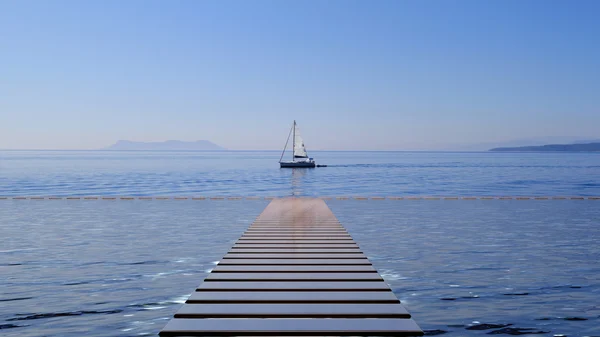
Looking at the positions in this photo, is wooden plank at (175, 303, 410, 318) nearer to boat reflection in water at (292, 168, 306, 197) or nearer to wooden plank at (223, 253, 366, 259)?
wooden plank at (223, 253, 366, 259)

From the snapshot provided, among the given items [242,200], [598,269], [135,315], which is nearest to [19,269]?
[135,315]

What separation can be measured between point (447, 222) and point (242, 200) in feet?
37.3

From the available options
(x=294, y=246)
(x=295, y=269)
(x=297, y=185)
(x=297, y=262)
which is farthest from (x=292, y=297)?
(x=297, y=185)

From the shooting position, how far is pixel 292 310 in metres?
6.60

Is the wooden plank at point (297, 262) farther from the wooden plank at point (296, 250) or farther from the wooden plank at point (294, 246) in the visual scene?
the wooden plank at point (294, 246)

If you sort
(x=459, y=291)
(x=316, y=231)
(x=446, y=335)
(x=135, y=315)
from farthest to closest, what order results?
1. (x=316, y=231)
2. (x=459, y=291)
3. (x=135, y=315)
4. (x=446, y=335)

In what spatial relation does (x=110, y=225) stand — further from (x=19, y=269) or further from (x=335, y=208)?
(x=335, y=208)

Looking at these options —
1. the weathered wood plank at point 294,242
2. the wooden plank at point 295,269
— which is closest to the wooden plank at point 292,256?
the wooden plank at point 295,269

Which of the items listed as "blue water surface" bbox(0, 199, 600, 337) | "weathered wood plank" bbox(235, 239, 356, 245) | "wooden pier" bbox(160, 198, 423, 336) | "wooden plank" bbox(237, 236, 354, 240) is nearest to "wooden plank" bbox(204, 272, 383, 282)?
"wooden pier" bbox(160, 198, 423, 336)

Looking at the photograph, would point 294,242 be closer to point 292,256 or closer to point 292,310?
point 292,256

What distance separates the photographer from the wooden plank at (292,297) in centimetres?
700

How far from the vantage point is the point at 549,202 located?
25.7m

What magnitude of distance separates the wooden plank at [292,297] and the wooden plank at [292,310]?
0.45 ft

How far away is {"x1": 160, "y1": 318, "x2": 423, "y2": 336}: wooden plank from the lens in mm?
5871
